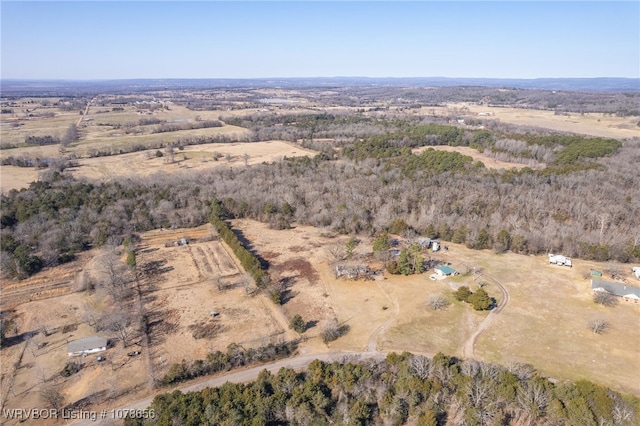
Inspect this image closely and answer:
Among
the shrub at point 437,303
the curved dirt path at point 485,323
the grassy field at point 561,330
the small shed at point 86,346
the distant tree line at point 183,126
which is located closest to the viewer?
the grassy field at point 561,330

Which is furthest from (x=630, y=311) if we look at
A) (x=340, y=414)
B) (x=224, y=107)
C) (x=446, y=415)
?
(x=224, y=107)

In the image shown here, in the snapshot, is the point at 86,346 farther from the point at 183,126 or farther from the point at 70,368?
the point at 183,126

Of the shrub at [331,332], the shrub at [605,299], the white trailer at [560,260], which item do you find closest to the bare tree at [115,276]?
the shrub at [331,332]

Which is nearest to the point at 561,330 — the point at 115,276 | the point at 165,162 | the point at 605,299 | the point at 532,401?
the point at 605,299

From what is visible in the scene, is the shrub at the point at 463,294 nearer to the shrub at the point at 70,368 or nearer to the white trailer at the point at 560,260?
the white trailer at the point at 560,260

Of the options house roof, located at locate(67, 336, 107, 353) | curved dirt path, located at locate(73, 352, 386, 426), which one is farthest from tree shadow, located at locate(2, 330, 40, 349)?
curved dirt path, located at locate(73, 352, 386, 426)
